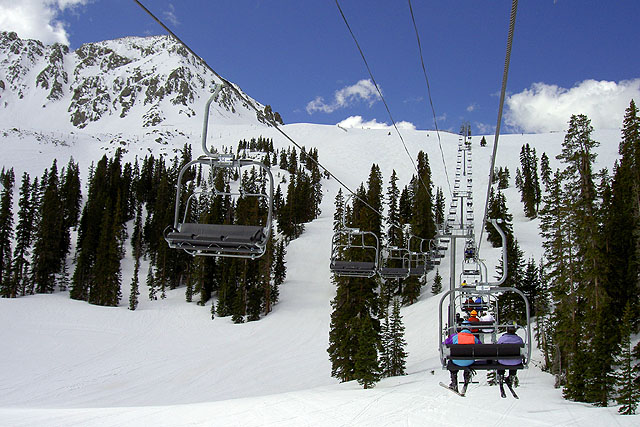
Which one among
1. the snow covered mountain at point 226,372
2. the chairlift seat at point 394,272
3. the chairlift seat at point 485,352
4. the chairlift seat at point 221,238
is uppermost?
the chairlift seat at point 221,238

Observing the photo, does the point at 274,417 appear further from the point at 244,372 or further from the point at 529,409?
the point at 244,372

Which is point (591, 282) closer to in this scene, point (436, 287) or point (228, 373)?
point (228, 373)

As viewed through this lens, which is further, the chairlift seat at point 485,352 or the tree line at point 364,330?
the tree line at point 364,330

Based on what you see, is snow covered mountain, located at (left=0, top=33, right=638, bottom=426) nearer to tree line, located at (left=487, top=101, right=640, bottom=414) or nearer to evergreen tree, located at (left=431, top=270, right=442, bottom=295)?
evergreen tree, located at (left=431, top=270, right=442, bottom=295)

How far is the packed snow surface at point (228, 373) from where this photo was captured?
21.0 meters

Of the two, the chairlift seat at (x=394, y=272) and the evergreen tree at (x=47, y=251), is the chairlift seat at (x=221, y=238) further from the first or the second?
the evergreen tree at (x=47, y=251)

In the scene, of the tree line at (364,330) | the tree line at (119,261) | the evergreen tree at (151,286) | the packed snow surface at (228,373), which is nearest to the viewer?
the packed snow surface at (228,373)

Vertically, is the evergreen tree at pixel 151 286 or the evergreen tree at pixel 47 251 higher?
the evergreen tree at pixel 47 251

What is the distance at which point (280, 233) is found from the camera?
88.6 m

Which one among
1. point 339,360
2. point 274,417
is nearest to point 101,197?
point 339,360

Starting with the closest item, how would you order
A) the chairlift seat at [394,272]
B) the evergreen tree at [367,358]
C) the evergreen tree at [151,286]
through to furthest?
the chairlift seat at [394,272] < the evergreen tree at [367,358] < the evergreen tree at [151,286]

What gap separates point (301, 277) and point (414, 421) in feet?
159

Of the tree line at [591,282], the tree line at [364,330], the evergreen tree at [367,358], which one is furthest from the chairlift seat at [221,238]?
the evergreen tree at [367,358]

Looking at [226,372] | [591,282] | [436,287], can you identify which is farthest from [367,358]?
[436,287]
